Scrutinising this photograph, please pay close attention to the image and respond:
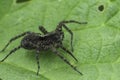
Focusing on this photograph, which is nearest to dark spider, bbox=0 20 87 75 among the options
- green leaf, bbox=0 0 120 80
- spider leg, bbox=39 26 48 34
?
spider leg, bbox=39 26 48 34

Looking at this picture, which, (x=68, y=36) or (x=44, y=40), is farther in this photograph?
(x=68, y=36)

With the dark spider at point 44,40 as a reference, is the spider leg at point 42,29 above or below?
above

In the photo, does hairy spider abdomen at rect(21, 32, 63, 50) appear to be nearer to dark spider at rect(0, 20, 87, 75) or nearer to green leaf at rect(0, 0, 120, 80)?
dark spider at rect(0, 20, 87, 75)

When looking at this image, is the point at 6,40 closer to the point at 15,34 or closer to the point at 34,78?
the point at 15,34

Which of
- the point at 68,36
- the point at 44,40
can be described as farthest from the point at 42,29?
the point at 68,36

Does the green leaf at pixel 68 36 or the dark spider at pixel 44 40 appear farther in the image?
the dark spider at pixel 44 40

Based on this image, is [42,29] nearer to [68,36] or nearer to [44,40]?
[44,40]

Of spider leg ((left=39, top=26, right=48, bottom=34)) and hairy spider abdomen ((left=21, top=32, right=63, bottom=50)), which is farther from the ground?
spider leg ((left=39, top=26, right=48, bottom=34))

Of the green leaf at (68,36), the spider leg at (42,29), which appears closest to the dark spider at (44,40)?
the spider leg at (42,29)

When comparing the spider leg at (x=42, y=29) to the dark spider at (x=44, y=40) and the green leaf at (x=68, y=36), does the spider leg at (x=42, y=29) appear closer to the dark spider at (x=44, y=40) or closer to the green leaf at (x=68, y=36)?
the dark spider at (x=44, y=40)

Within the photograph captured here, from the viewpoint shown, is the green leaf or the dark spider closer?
the green leaf
